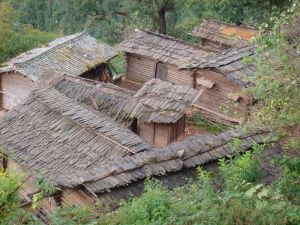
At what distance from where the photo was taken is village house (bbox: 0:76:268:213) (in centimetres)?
1030

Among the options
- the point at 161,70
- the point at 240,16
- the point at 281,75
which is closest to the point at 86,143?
the point at 281,75

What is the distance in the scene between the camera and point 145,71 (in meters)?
25.0

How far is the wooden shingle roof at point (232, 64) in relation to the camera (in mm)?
17594

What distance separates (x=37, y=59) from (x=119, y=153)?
1153 centimetres

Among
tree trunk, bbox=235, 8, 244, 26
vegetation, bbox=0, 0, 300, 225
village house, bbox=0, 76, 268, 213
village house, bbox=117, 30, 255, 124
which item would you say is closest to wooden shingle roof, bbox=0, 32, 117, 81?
village house, bbox=117, 30, 255, 124

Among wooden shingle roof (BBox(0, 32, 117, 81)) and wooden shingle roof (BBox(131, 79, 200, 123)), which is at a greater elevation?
wooden shingle roof (BBox(131, 79, 200, 123))

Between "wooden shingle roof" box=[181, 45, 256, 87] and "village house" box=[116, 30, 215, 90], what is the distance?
12.5ft

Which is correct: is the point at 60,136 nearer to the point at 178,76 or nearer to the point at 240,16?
the point at 178,76

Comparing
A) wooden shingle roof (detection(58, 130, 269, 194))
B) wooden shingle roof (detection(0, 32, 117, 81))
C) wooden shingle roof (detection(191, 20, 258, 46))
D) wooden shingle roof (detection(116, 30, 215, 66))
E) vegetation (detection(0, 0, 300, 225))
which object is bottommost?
wooden shingle roof (detection(0, 32, 117, 81))

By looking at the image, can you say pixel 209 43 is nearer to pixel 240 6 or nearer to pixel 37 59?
pixel 240 6

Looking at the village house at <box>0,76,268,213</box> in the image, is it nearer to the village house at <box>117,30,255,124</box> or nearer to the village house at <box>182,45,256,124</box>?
the village house at <box>182,45,256,124</box>

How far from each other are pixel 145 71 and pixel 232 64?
757 centimetres

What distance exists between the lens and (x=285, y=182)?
9.25 meters

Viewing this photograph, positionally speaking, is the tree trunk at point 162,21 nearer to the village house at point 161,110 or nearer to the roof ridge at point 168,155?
the village house at point 161,110
